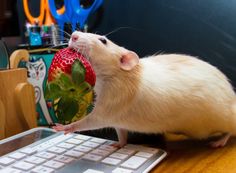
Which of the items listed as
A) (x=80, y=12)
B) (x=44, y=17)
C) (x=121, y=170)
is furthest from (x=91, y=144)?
(x=44, y=17)

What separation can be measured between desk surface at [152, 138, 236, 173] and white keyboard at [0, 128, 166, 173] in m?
0.02

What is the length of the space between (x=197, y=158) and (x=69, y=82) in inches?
11.4

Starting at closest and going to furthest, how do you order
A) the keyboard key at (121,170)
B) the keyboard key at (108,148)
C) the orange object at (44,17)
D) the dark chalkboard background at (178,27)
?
1. the keyboard key at (121,170)
2. the keyboard key at (108,148)
3. the dark chalkboard background at (178,27)
4. the orange object at (44,17)

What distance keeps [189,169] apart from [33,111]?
1.36ft

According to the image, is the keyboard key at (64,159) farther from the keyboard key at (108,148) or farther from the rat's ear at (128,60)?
the rat's ear at (128,60)

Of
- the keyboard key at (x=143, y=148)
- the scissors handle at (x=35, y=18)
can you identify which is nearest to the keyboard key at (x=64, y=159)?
the keyboard key at (x=143, y=148)

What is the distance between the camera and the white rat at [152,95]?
603mm

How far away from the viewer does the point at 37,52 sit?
36.2 inches

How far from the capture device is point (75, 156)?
0.63m

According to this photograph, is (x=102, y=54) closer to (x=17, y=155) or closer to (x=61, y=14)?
(x=17, y=155)

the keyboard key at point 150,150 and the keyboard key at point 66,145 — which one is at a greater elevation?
the keyboard key at point 66,145

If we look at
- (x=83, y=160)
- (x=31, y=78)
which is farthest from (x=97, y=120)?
(x=31, y=78)

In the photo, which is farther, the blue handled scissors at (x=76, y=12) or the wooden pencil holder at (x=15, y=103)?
the blue handled scissors at (x=76, y=12)

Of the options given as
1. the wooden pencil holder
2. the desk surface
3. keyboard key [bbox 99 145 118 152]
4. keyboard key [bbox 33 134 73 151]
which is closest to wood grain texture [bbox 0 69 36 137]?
the wooden pencil holder
